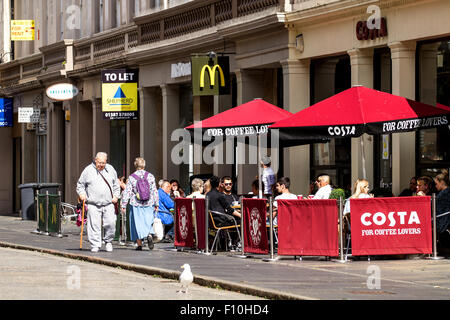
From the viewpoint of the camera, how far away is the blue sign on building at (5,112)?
47031 millimetres

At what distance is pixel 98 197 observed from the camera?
68.2 feet

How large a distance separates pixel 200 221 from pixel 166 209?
139 inches

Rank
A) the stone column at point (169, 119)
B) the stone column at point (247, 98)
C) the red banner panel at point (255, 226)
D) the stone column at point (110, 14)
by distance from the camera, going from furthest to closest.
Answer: the stone column at point (110, 14)
the stone column at point (169, 119)
the stone column at point (247, 98)
the red banner panel at point (255, 226)

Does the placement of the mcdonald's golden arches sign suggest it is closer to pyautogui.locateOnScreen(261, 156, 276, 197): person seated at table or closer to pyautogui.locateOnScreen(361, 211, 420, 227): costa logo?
pyautogui.locateOnScreen(261, 156, 276, 197): person seated at table

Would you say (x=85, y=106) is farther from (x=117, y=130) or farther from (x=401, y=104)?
(x=401, y=104)

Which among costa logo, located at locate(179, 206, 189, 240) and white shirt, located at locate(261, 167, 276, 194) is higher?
white shirt, located at locate(261, 167, 276, 194)

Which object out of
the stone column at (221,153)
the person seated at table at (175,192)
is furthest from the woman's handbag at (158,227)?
the stone column at (221,153)

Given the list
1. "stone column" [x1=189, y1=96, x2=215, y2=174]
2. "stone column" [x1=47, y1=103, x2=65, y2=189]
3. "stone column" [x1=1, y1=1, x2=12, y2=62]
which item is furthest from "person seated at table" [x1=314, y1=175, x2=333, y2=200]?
"stone column" [x1=1, y1=1, x2=12, y2=62]

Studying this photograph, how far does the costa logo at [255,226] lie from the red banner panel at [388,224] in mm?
1678

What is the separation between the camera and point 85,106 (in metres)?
39.8

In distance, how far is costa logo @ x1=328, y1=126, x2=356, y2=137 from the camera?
18.0m

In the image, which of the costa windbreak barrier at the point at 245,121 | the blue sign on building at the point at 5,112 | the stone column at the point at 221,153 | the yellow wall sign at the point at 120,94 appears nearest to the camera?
the costa windbreak barrier at the point at 245,121

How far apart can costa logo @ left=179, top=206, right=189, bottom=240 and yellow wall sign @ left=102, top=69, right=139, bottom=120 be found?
1169 centimetres

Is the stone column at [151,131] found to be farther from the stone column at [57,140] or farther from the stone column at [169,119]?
the stone column at [57,140]
